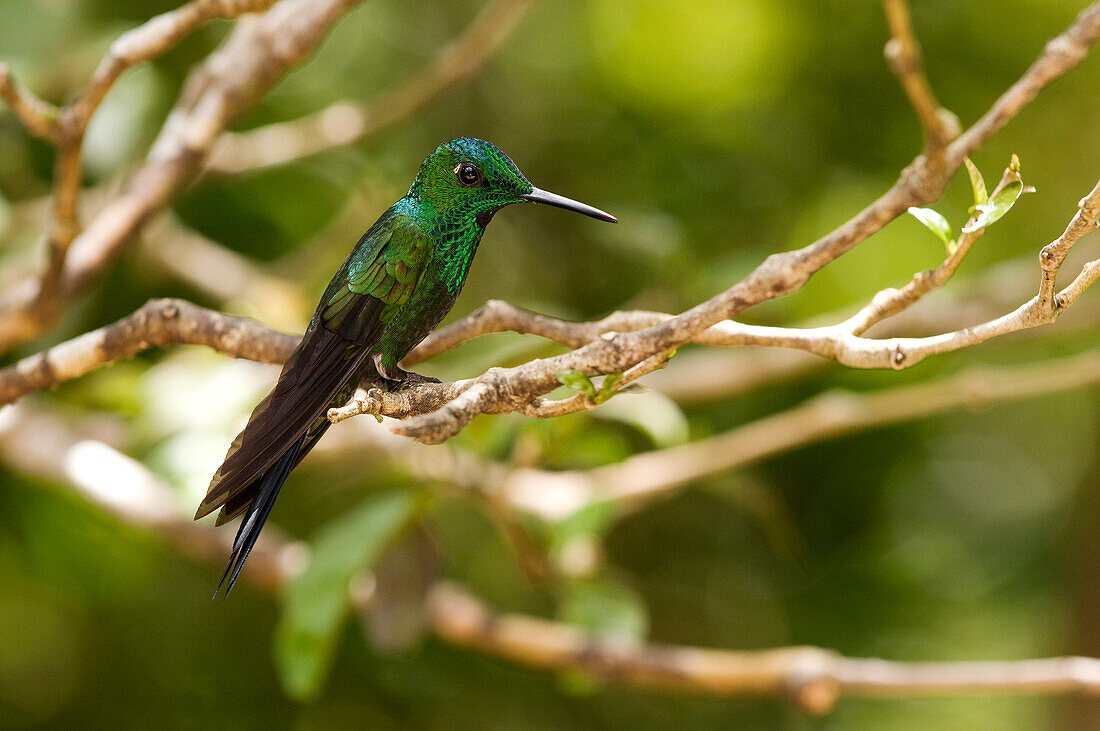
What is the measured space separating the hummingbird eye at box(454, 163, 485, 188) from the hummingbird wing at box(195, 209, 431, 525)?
67 millimetres

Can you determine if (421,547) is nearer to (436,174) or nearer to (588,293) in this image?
(588,293)

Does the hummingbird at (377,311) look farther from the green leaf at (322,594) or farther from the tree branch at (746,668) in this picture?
the tree branch at (746,668)

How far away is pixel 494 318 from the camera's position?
1.13 meters

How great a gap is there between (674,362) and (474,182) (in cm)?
172

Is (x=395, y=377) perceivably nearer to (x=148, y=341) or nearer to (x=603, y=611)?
(x=148, y=341)

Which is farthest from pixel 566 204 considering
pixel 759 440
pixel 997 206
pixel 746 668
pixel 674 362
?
pixel 674 362

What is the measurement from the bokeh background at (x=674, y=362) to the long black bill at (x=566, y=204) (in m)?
1.70

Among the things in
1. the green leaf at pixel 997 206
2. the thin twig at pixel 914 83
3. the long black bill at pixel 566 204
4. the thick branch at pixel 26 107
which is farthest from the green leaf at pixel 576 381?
the thick branch at pixel 26 107

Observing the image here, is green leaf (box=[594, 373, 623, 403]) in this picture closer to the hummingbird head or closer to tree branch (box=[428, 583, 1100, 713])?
the hummingbird head

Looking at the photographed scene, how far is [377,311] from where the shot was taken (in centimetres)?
86

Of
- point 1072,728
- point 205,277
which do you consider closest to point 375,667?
point 205,277

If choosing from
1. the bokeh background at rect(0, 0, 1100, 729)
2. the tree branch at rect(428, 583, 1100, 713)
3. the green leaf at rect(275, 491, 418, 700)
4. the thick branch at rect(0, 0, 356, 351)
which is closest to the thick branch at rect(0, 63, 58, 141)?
the thick branch at rect(0, 0, 356, 351)

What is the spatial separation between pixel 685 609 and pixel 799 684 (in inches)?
49.5

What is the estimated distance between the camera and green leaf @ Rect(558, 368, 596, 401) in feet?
2.53
